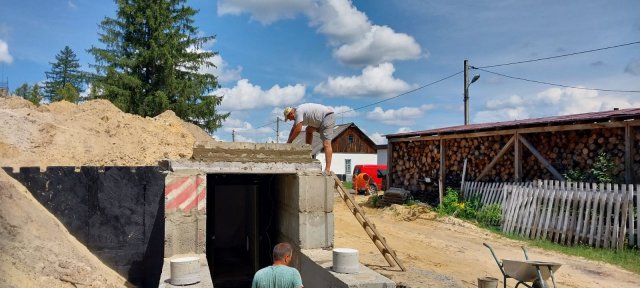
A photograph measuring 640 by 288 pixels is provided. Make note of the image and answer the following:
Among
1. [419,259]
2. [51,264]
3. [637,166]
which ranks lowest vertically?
[419,259]

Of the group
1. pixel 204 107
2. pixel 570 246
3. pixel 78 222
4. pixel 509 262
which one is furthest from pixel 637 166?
pixel 204 107


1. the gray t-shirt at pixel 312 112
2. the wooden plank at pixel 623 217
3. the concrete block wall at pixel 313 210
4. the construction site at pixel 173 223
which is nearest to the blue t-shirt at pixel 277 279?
the construction site at pixel 173 223

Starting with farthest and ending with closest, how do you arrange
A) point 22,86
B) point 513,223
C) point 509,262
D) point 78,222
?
point 22,86
point 513,223
point 78,222
point 509,262

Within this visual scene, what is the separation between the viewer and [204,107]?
24375mm

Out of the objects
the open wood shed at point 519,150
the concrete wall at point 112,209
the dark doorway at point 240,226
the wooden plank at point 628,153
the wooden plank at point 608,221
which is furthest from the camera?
the open wood shed at point 519,150

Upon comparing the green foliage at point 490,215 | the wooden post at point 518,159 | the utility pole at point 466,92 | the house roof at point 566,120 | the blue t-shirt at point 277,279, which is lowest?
the green foliage at point 490,215

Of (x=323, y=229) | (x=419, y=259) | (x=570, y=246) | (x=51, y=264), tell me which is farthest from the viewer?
(x=570, y=246)

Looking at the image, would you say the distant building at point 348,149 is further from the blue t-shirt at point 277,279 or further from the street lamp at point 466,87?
the blue t-shirt at point 277,279

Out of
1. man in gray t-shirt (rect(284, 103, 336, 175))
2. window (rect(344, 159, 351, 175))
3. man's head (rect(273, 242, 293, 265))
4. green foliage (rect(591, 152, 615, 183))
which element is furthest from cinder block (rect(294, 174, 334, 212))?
window (rect(344, 159, 351, 175))

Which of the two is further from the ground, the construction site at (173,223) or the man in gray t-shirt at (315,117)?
the man in gray t-shirt at (315,117)

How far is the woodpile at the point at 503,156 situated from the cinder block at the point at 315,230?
8679mm

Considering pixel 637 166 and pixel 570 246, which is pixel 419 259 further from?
pixel 637 166

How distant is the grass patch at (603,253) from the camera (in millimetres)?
9242

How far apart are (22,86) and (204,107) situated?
2367cm
